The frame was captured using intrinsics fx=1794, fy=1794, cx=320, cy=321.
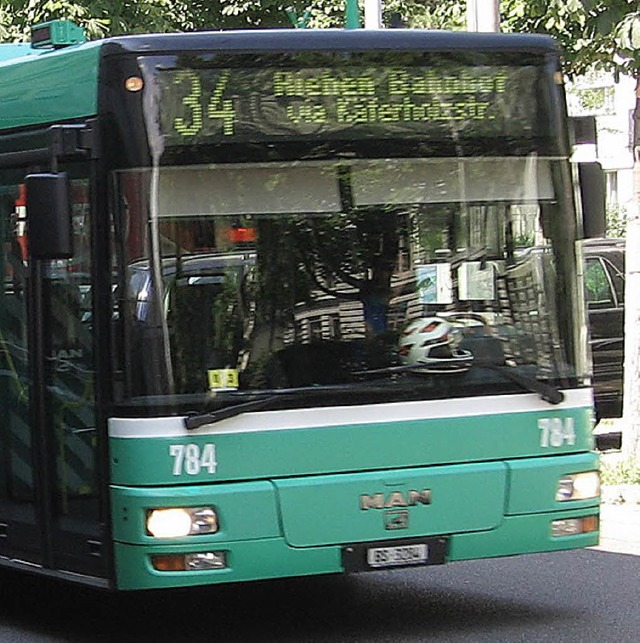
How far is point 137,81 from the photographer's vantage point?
788 cm

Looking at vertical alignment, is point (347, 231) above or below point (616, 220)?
above

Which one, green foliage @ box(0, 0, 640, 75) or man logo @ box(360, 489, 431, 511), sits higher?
green foliage @ box(0, 0, 640, 75)

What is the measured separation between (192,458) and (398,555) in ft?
3.59

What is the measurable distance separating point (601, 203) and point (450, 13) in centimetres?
1202

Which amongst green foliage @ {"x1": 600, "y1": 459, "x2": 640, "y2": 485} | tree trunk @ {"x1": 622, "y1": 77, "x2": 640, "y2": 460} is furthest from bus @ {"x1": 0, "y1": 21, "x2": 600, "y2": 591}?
tree trunk @ {"x1": 622, "y1": 77, "x2": 640, "y2": 460}

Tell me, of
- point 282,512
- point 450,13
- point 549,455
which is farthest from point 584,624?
point 450,13

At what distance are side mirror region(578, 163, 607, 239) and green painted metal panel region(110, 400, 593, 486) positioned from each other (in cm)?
88

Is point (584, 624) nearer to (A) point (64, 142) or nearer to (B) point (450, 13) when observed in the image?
(A) point (64, 142)

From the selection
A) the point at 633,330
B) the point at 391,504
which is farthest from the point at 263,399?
the point at 633,330

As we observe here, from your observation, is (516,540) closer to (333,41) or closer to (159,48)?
(333,41)

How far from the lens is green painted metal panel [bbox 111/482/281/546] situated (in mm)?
7844

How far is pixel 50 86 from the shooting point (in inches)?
336

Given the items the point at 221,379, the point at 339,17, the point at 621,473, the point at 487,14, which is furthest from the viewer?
the point at 339,17

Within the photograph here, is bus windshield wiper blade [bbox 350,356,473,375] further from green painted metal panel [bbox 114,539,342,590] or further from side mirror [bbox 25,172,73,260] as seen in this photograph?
side mirror [bbox 25,172,73,260]
